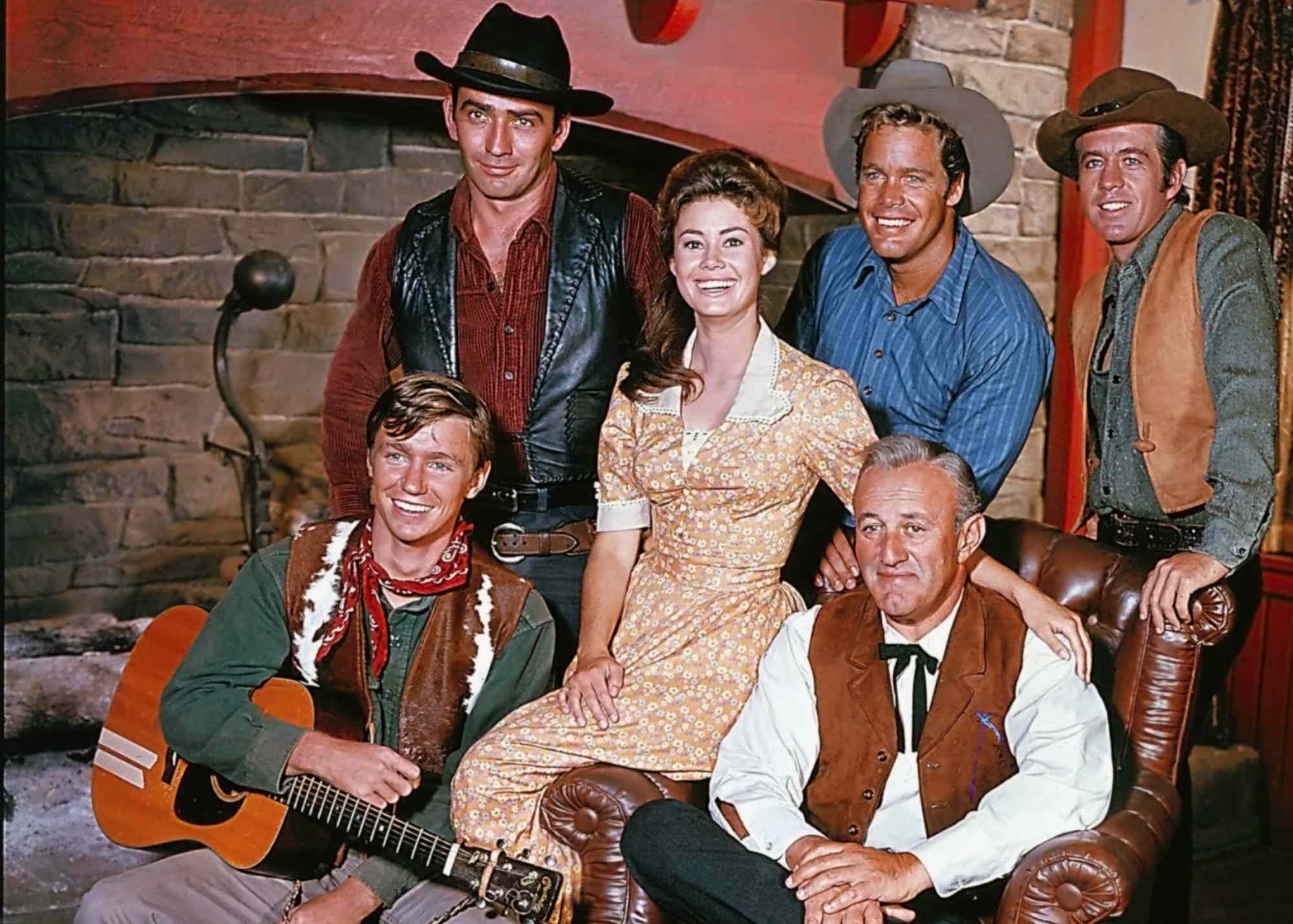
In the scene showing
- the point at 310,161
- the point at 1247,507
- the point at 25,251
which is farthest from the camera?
the point at 310,161

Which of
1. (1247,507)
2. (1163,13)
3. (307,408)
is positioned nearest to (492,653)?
(1247,507)

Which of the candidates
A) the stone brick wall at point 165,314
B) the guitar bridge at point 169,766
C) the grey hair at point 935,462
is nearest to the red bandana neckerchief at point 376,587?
the guitar bridge at point 169,766

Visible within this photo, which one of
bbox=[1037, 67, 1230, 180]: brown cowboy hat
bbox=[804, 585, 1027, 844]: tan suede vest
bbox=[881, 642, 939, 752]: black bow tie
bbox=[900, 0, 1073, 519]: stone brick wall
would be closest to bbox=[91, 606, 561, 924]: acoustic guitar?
bbox=[804, 585, 1027, 844]: tan suede vest

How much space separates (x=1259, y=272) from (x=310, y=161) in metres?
2.83

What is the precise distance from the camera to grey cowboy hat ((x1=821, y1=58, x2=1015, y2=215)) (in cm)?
312

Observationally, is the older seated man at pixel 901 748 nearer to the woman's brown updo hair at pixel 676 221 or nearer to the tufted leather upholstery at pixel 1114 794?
the tufted leather upholstery at pixel 1114 794

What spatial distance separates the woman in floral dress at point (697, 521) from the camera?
8.83ft

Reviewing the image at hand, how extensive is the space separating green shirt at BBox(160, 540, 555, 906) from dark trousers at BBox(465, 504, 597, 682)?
0.34 m

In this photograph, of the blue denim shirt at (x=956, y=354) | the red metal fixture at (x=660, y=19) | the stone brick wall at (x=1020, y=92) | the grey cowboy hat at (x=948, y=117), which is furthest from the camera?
the stone brick wall at (x=1020, y=92)

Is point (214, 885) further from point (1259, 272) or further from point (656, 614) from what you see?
point (1259, 272)

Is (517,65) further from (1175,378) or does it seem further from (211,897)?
(211,897)

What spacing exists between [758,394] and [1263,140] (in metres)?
Result: 2.32

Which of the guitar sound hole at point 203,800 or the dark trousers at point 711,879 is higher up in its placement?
the dark trousers at point 711,879

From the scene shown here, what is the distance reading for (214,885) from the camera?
2.72 m
